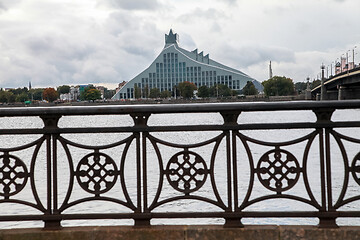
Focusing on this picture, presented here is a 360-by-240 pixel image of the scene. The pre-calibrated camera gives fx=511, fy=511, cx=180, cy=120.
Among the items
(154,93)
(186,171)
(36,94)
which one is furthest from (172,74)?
(186,171)

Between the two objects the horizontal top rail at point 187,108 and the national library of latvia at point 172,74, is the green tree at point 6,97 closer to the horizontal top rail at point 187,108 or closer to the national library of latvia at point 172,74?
the national library of latvia at point 172,74

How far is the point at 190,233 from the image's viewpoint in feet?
12.1

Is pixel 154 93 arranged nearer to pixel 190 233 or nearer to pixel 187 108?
pixel 187 108

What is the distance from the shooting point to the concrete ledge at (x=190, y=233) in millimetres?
3621

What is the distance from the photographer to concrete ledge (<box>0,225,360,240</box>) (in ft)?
11.9

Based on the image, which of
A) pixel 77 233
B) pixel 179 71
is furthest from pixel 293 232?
pixel 179 71

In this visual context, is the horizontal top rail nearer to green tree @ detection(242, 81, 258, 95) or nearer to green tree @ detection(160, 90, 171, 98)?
green tree @ detection(242, 81, 258, 95)

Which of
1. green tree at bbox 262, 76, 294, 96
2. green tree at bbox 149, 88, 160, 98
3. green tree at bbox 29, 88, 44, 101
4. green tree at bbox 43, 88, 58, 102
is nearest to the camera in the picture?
green tree at bbox 262, 76, 294, 96

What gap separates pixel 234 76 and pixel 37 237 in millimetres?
178070

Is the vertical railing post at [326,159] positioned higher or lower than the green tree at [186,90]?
lower

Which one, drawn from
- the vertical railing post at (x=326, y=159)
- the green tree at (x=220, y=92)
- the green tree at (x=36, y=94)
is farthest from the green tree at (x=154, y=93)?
the vertical railing post at (x=326, y=159)

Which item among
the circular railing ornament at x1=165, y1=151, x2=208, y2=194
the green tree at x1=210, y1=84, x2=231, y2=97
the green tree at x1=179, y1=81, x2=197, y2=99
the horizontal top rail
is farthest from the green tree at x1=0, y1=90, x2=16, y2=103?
the circular railing ornament at x1=165, y1=151, x2=208, y2=194

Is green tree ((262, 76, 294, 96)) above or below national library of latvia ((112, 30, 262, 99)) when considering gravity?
below

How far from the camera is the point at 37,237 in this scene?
370 centimetres
